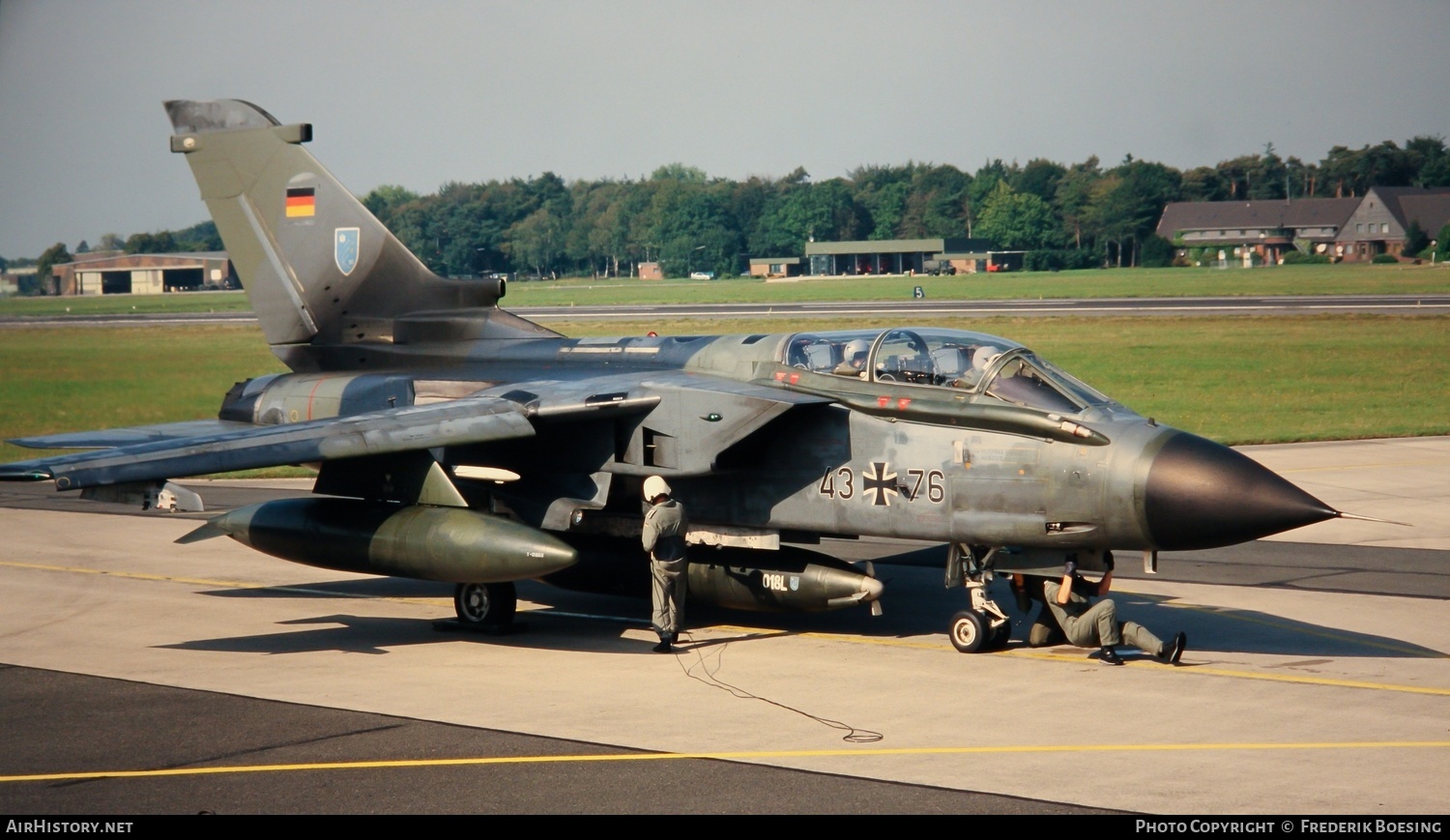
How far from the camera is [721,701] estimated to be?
1078 centimetres

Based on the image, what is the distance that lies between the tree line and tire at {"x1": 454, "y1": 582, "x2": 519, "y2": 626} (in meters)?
55.9

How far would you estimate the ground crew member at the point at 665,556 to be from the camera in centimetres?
1245

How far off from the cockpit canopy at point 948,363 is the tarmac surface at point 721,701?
2.30m

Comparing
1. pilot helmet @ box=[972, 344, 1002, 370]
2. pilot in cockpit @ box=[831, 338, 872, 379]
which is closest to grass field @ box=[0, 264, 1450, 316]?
pilot in cockpit @ box=[831, 338, 872, 379]

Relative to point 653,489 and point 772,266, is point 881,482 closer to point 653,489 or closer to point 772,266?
point 653,489

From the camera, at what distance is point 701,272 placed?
114m

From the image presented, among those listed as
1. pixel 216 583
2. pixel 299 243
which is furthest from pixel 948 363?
pixel 216 583

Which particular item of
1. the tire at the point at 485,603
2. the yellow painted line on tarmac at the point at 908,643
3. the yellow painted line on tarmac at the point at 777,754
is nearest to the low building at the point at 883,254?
the yellow painted line on tarmac at the point at 908,643

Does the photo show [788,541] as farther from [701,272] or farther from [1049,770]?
[701,272]

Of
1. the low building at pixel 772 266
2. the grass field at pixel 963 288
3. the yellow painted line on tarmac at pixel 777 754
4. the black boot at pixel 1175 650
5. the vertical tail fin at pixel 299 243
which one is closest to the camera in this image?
the yellow painted line on tarmac at pixel 777 754

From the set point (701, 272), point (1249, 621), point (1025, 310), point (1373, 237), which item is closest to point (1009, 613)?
point (1249, 621)

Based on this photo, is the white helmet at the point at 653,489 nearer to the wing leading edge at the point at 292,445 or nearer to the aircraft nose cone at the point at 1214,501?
the wing leading edge at the point at 292,445

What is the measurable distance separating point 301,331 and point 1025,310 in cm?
5110

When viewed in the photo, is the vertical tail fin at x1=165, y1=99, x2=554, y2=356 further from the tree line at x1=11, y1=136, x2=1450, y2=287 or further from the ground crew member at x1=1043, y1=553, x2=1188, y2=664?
the tree line at x1=11, y1=136, x2=1450, y2=287
